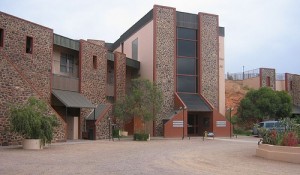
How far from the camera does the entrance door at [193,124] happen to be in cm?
4258

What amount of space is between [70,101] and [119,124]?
8433 millimetres

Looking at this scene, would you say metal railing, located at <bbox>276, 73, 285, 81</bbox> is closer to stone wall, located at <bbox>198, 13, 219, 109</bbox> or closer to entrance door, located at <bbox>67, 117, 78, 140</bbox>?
stone wall, located at <bbox>198, 13, 219, 109</bbox>

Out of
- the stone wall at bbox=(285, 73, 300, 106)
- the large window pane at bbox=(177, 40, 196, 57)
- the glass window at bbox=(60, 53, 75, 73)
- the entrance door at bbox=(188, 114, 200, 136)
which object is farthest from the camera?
the stone wall at bbox=(285, 73, 300, 106)

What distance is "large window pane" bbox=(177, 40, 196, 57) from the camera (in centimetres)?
4234

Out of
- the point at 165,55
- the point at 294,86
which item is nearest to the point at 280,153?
the point at 165,55

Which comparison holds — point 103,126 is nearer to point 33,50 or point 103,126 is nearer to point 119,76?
point 119,76

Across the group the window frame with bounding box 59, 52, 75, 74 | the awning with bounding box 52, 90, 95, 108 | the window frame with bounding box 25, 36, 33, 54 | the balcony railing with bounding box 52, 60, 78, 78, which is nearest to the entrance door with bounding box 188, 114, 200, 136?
the awning with bounding box 52, 90, 95, 108

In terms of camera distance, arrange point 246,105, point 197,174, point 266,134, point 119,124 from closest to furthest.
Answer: point 197,174 < point 266,134 < point 119,124 < point 246,105

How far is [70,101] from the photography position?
102ft

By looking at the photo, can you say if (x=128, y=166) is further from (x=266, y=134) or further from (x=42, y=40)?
(x=42, y=40)

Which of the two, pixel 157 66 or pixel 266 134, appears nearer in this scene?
pixel 266 134

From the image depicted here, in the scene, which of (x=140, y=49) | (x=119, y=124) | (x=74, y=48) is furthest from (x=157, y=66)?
(x=74, y=48)

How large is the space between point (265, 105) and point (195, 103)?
1053cm

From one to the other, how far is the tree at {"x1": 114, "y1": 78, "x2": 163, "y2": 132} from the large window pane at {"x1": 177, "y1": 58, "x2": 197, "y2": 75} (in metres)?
7.46
